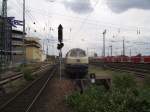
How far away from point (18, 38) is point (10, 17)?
162 feet

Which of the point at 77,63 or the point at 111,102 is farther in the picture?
the point at 77,63

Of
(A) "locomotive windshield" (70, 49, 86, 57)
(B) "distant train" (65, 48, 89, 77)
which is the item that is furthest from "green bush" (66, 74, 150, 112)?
(A) "locomotive windshield" (70, 49, 86, 57)

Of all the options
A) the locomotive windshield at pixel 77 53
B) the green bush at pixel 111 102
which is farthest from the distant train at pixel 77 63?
the green bush at pixel 111 102

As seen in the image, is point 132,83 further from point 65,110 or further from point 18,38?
point 18,38

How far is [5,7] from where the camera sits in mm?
50062

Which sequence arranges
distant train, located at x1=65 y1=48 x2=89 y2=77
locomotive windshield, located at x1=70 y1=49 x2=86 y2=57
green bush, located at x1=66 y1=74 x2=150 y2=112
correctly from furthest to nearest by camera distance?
locomotive windshield, located at x1=70 y1=49 x2=86 y2=57 → distant train, located at x1=65 y1=48 x2=89 y2=77 → green bush, located at x1=66 y1=74 x2=150 y2=112

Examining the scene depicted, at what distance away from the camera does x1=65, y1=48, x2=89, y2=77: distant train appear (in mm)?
25797

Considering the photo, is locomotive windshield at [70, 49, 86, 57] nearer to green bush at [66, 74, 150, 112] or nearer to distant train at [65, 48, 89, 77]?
distant train at [65, 48, 89, 77]

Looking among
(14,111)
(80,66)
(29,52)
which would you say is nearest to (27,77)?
(80,66)

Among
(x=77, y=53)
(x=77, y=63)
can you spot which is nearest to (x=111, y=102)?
(x=77, y=63)

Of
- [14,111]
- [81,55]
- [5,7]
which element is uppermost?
[5,7]

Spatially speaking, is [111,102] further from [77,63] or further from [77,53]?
[77,53]

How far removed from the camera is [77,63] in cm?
2603

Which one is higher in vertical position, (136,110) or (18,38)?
(18,38)
